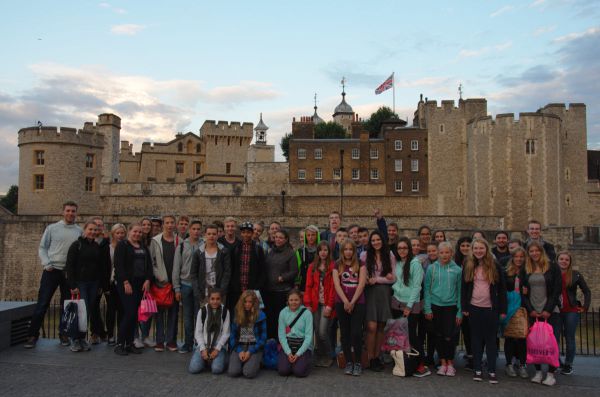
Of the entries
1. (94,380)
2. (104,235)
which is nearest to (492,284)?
Result: (94,380)

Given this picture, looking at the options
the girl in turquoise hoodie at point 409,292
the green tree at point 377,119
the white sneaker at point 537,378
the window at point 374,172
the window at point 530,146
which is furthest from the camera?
the green tree at point 377,119

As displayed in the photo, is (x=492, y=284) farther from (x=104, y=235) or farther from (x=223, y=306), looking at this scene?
(x=104, y=235)

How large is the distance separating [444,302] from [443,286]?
0.24 metres

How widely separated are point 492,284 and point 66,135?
1215 inches

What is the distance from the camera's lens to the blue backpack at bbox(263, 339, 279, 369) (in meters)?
7.75

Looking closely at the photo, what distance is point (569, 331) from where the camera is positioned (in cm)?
819

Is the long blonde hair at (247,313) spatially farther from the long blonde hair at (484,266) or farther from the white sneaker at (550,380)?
the white sneaker at (550,380)

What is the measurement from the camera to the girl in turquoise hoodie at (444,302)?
769cm

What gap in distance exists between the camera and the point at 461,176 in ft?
138

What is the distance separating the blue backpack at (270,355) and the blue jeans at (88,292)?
10.3 ft

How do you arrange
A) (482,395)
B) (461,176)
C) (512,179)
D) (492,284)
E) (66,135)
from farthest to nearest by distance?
1. (461,176)
2. (512,179)
3. (66,135)
4. (492,284)
5. (482,395)

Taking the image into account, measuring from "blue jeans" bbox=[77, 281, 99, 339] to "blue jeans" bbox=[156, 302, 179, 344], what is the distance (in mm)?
1105

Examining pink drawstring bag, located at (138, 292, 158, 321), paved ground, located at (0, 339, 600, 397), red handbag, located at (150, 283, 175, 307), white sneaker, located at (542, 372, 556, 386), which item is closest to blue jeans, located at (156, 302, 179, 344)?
red handbag, located at (150, 283, 175, 307)

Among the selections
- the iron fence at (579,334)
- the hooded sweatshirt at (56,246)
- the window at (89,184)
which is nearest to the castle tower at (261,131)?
the window at (89,184)
